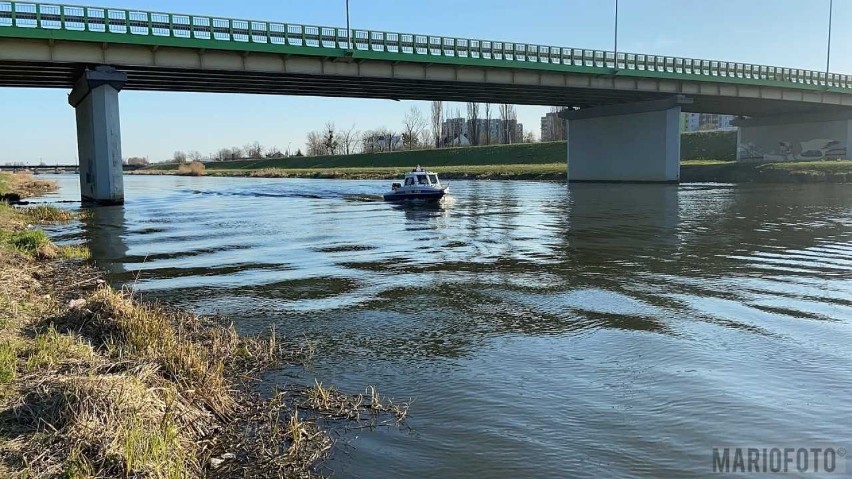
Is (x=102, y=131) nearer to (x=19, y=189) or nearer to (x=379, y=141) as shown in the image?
(x=19, y=189)

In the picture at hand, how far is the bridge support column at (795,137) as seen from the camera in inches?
2714

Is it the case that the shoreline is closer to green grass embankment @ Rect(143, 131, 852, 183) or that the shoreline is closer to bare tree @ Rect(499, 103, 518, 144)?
green grass embankment @ Rect(143, 131, 852, 183)

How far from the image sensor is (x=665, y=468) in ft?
17.7

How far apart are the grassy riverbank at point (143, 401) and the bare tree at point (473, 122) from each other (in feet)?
466

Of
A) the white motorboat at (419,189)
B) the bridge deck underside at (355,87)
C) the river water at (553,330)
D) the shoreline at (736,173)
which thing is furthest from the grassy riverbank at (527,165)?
the river water at (553,330)

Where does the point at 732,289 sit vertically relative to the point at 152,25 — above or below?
below

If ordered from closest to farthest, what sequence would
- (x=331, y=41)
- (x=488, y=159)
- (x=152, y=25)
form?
(x=152, y=25) → (x=331, y=41) → (x=488, y=159)

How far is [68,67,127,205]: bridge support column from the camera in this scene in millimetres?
38719

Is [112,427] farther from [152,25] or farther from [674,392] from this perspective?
[152,25]

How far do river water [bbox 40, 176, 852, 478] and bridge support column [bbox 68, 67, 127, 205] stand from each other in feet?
59.5

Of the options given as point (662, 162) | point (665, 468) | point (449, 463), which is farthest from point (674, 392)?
point (662, 162)

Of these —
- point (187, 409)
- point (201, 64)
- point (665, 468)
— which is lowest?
point (665, 468)

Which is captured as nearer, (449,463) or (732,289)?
(449,463)

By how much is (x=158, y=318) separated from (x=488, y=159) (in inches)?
4351
